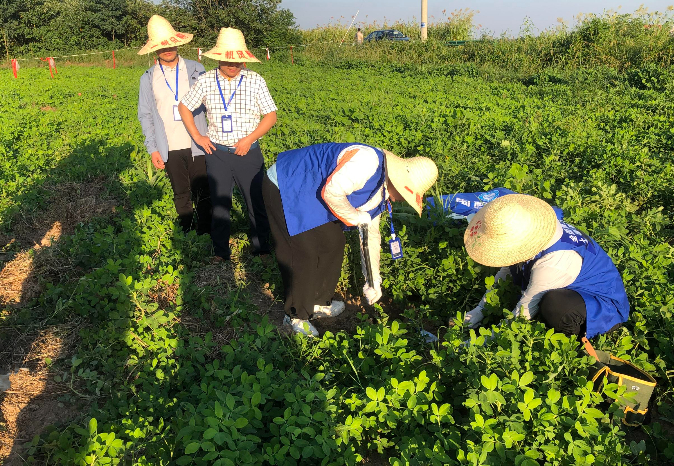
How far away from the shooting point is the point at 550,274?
2.69 meters

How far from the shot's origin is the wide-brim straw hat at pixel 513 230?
100.0 inches

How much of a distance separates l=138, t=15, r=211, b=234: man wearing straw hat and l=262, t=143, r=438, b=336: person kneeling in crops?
1612 mm

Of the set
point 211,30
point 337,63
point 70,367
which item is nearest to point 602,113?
point 70,367

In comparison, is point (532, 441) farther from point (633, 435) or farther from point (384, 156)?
point (384, 156)

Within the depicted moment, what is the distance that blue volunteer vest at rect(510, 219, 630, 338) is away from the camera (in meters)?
2.74

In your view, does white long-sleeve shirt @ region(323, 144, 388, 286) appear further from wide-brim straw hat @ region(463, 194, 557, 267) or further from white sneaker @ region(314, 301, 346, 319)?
white sneaker @ region(314, 301, 346, 319)

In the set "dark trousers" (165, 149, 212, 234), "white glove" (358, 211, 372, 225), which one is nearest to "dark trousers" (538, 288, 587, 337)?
"white glove" (358, 211, 372, 225)

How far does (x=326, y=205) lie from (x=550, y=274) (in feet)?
4.51

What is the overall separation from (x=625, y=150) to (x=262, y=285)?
4.60 metres

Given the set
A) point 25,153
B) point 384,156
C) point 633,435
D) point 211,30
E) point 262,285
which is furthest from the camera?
point 211,30

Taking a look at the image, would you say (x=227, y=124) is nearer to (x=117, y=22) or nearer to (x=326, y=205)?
(x=326, y=205)

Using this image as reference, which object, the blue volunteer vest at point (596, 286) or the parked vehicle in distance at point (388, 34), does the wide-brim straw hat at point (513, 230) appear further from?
the parked vehicle in distance at point (388, 34)

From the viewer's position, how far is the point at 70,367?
9.89ft

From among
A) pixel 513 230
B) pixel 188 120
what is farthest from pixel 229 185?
pixel 513 230
